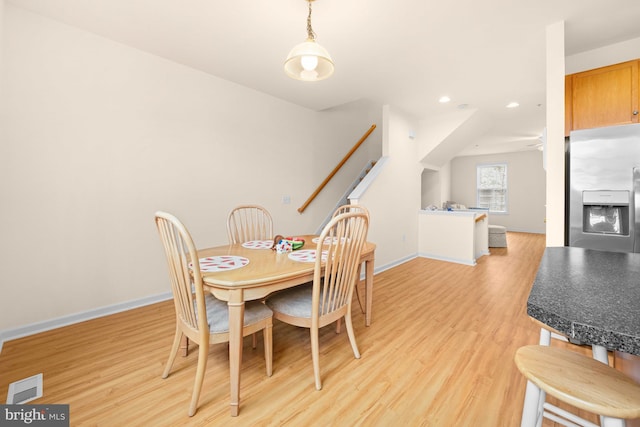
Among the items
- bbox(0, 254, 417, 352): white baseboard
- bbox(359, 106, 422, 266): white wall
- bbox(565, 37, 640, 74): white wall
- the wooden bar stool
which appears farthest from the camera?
bbox(359, 106, 422, 266): white wall

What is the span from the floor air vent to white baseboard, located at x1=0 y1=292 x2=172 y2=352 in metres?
0.73

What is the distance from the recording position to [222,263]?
5.27 feet

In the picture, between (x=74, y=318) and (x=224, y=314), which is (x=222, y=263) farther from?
(x=74, y=318)

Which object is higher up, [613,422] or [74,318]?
[613,422]

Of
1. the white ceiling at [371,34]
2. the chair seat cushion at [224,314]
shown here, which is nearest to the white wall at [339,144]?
the white ceiling at [371,34]

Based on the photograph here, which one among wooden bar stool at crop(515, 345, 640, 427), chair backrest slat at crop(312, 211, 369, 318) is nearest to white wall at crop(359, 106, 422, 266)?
chair backrest slat at crop(312, 211, 369, 318)

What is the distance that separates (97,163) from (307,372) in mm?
2534

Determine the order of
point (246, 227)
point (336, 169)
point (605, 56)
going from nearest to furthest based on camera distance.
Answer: point (605, 56), point (246, 227), point (336, 169)

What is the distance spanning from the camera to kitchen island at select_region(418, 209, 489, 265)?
429cm

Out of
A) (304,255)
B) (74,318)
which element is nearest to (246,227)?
(304,255)

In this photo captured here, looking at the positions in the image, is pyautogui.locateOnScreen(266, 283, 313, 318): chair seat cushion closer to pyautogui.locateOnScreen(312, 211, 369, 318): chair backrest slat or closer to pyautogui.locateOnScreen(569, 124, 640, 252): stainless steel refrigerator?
pyautogui.locateOnScreen(312, 211, 369, 318): chair backrest slat

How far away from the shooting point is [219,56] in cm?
263

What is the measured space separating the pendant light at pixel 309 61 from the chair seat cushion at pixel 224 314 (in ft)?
5.13

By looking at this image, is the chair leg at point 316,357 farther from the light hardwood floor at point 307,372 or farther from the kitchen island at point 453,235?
the kitchen island at point 453,235
